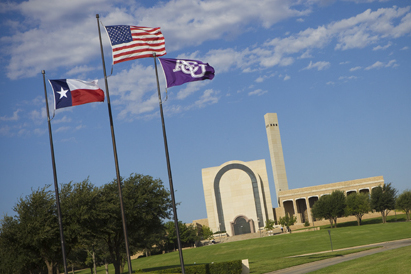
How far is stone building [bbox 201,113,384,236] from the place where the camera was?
335 ft

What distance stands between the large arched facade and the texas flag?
279 ft

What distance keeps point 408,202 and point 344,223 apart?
15.7 meters

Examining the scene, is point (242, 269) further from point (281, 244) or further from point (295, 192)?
point (295, 192)

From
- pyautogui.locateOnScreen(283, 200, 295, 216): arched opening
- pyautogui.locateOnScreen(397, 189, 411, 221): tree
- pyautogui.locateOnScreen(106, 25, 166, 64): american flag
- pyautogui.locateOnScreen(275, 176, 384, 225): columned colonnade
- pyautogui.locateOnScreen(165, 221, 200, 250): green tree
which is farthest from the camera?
pyautogui.locateOnScreen(283, 200, 295, 216): arched opening

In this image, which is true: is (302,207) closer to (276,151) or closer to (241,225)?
(276,151)

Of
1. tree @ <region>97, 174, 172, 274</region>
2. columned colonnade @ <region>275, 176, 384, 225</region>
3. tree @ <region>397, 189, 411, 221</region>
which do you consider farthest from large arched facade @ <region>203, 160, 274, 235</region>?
tree @ <region>97, 174, 172, 274</region>

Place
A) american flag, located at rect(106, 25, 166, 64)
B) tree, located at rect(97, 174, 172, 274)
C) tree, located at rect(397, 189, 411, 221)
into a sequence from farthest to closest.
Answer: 1. tree, located at rect(397, 189, 411, 221)
2. tree, located at rect(97, 174, 172, 274)
3. american flag, located at rect(106, 25, 166, 64)

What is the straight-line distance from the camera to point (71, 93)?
20.0 m

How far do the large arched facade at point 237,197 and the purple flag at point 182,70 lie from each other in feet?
280

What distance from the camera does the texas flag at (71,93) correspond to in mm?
19938

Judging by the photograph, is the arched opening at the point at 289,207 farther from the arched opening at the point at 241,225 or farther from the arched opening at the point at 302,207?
the arched opening at the point at 241,225

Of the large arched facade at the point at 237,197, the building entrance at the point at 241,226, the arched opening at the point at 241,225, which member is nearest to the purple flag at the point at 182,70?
the large arched facade at the point at 237,197

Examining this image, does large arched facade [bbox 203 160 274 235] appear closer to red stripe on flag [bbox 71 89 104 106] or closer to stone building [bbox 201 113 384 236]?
stone building [bbox 201 113 384 236]

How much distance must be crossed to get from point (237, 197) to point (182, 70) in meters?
86.2
